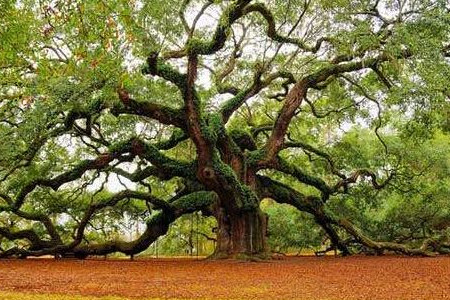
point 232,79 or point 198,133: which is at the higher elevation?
point 232,79

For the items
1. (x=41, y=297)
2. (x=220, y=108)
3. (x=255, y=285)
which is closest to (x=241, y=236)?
(x=220, y=108)

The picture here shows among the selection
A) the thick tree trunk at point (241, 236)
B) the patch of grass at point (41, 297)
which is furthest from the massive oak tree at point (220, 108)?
the patch of grass at point (41, 297)

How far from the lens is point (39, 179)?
16.9 meters

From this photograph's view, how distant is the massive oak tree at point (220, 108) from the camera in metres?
11.7

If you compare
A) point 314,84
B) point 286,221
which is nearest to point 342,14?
point 314,84

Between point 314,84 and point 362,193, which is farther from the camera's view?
point 362,193

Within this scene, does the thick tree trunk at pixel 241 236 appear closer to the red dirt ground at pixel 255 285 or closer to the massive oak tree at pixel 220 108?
the massive oak tree at pixel 220 108

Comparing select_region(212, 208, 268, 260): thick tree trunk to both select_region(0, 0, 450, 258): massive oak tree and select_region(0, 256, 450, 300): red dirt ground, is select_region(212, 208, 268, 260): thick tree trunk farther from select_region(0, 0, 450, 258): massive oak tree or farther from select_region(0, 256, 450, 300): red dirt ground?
select_region(0, 256, 450, 300): red dirt ground

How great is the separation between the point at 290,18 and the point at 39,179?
28.6 feet

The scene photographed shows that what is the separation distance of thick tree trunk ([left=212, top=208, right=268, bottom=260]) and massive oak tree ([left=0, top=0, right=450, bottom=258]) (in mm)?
34

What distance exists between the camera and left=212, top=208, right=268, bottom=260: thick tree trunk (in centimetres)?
1609

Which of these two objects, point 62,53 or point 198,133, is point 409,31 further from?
point 62,53

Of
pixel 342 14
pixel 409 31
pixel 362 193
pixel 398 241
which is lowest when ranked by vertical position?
pixel 398 241

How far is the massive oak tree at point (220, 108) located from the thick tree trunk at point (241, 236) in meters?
0.03
